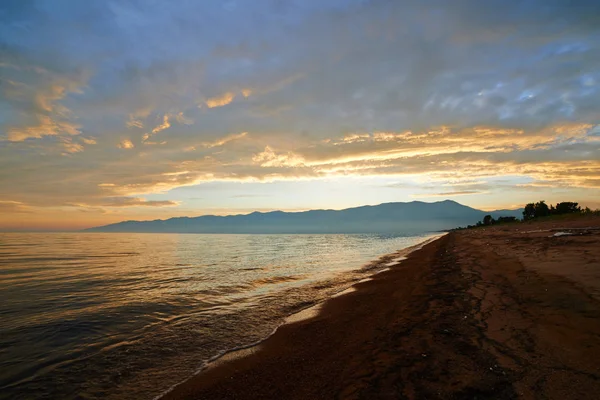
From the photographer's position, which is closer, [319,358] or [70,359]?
[319,358]

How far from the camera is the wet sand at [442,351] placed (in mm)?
4676

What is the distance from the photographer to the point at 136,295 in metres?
15.5

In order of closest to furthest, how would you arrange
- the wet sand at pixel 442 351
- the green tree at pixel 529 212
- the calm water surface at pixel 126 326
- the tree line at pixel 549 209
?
the wet sand at pixel 442 351 < the calm water surface at pixel 126 326 < the tree line at pixel 549 209 < the green tree at pixel 529 212

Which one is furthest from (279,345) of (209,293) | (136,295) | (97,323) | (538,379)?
(136,295)

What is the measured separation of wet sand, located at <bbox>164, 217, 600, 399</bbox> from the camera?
4.68 metres

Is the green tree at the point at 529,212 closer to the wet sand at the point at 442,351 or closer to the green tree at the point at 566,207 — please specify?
the green tree at the point at 566,207

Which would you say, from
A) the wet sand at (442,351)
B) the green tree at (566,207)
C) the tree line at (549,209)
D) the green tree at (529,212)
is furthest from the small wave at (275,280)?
the green tree at (529,212)

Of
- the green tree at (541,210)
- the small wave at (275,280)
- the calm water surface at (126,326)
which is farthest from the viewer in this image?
the green tree at (541,210)

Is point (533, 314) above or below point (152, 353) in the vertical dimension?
above

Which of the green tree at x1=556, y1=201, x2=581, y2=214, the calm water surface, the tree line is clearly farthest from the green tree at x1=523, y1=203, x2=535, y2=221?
the calm water surface

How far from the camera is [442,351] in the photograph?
6.02m

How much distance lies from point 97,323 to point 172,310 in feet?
8.94

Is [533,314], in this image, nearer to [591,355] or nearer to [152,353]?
[591,355]

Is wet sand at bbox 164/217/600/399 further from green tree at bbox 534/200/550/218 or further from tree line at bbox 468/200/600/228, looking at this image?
green tree at bbox 534/200/550/218
